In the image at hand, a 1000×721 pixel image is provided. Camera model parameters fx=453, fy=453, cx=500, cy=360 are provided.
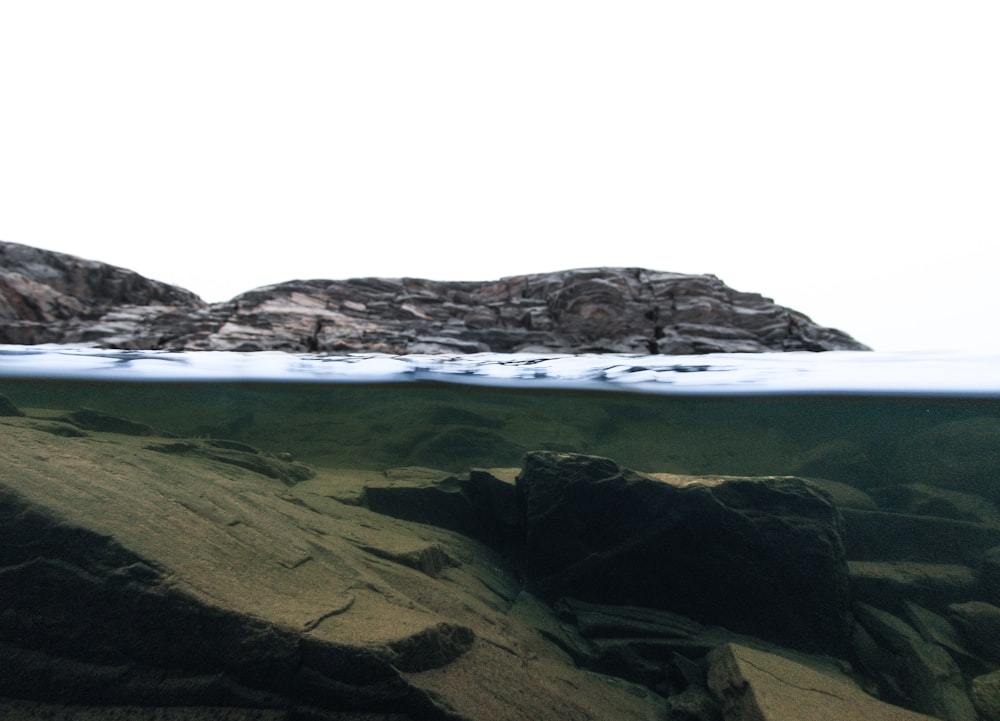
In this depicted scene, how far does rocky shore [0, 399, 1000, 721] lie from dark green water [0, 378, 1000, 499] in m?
2.43

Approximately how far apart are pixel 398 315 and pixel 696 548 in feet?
38.6

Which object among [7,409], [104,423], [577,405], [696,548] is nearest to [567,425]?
[577,405]

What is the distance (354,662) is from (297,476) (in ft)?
18.0

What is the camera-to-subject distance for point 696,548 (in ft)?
17.3

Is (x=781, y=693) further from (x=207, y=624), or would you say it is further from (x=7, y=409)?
(x=7, y=409)

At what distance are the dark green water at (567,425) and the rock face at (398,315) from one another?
1557 mm

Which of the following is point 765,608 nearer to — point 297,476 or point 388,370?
point 297,476

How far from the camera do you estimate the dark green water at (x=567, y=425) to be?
401 inches

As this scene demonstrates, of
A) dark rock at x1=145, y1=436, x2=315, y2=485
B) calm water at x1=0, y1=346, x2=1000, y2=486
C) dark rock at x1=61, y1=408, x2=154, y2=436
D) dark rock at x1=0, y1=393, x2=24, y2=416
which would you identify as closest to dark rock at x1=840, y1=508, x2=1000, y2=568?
calm water at x1=0, y1=346, x2=1000, y2=486

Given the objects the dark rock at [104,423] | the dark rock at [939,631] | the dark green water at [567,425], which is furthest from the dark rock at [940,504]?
the dark rock at [104,423]

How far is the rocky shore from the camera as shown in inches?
94.0

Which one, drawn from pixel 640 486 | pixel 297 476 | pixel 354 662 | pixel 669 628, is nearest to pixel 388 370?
pixel 297 476

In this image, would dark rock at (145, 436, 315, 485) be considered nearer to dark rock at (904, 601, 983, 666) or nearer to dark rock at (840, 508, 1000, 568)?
dark rock at (904, 601, 983, 666)

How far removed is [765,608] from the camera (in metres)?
5.12
